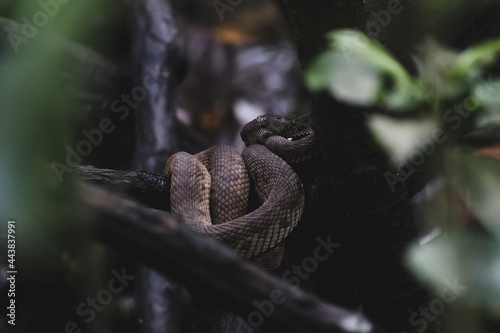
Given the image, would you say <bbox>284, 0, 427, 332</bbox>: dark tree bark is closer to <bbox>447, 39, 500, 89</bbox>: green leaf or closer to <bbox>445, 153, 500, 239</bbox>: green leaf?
<bbox>447, 39, 500, 89</bbox>: green leaf

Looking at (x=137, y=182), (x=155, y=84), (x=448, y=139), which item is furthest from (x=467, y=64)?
(x=155, y=84)

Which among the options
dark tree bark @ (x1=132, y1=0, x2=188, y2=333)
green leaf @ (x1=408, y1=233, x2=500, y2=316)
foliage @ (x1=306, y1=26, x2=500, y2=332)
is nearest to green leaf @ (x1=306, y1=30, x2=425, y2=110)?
foliage @ (x1=306, y1=26, x2=500, y2=332)

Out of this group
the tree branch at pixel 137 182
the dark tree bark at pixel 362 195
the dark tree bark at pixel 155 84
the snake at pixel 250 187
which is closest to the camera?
the dark tree bark at pixel 362 195

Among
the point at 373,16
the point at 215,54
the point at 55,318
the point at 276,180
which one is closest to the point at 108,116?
the point at 215,54

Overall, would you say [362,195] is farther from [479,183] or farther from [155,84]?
[155,84]

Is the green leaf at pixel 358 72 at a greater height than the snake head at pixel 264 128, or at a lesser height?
greater

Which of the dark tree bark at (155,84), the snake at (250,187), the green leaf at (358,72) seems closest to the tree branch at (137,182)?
the snake at (250,187)

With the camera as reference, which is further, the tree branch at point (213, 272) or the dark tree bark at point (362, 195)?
the dark tree bark at point (362, 195)

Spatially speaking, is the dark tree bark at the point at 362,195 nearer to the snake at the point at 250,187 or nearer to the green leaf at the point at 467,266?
the snake at the point at 250,187
